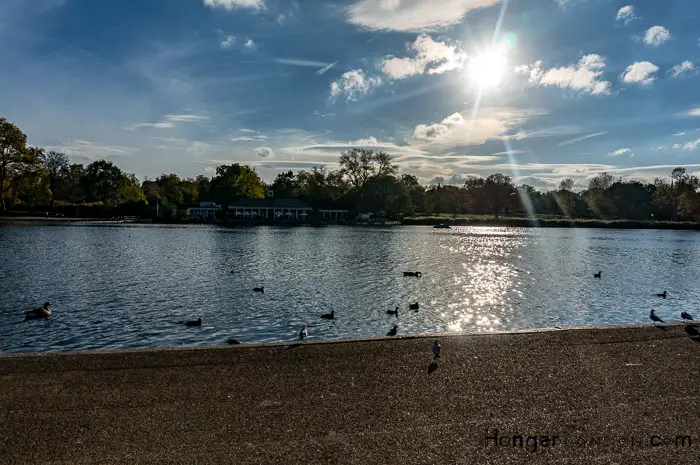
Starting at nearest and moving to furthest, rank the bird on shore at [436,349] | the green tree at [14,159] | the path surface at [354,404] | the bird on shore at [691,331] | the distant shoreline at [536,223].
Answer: the path surface at [354,404], the bird on shore at [436,349], the bird on shore at [691,331], the green tree at [14,159], the distant shoreline at [536,223]

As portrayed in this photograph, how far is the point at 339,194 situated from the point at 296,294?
10918 cm

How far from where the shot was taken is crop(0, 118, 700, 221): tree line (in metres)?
116

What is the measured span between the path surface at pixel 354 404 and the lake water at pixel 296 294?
5473 mm

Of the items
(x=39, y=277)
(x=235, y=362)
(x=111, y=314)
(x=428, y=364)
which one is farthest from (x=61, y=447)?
(x=39, y=277)

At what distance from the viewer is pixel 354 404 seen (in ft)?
21.4

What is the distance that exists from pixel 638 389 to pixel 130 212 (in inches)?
5009

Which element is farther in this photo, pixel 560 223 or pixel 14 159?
pixel 560 223

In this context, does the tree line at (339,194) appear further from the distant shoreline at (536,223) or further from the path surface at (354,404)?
the path surface at (354,404)

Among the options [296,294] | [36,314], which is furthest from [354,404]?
[296,294]

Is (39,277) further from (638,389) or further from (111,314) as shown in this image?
(638,389)

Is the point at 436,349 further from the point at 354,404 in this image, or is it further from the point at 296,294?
the point at 296,294

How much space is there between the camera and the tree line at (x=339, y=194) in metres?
116

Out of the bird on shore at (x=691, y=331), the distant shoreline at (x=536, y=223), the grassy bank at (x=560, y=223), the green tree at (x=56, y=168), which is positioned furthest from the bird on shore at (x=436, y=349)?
the green tree at (x=56, y=168)

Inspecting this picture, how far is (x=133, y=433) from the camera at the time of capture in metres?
5.60
